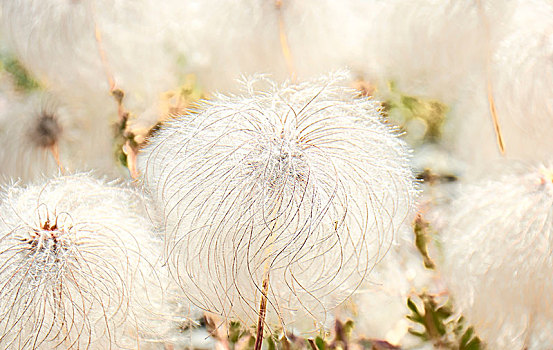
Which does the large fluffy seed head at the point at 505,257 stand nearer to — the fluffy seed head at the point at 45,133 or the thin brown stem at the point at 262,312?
the thin brown stem at the point at 262,312

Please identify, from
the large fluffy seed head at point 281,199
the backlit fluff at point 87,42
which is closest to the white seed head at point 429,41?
the large fluffy seed head at point 281,199

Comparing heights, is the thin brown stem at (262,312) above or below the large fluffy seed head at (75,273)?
below

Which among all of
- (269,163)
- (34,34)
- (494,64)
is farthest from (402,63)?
(34,34)

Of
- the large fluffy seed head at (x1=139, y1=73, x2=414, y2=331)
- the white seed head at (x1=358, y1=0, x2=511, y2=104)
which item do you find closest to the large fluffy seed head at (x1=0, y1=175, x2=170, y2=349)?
the large fluffy seed head at (x1=139, y1=73, x2=414, y2=331)

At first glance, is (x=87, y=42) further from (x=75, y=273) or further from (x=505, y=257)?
(x=505, y=257)

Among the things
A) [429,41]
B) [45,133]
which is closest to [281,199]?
[429,41]

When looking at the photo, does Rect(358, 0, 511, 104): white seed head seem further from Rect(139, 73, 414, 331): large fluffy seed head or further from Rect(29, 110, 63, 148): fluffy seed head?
Rect(29, 110, 63, 148): fluffy seed head
